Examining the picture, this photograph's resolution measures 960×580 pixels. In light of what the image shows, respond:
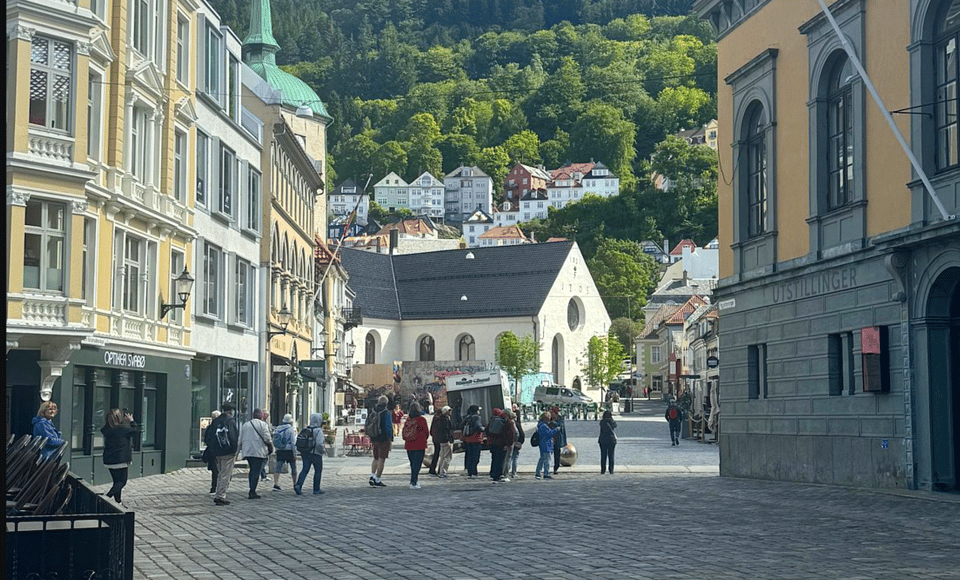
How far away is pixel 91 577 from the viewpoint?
775 centimetres

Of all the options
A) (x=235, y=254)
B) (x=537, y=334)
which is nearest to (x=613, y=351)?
(x=537, y=334)

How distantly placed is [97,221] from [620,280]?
118 m

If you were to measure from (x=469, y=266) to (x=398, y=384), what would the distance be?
55.3 ft

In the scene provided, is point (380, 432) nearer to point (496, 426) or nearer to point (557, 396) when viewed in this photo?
point (496, 426)

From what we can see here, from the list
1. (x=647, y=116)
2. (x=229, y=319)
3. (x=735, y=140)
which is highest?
(x=647, y=116)

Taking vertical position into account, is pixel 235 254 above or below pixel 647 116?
below

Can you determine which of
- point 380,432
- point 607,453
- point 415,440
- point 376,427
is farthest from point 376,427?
point 607,453

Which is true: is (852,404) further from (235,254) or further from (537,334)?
(537,334)

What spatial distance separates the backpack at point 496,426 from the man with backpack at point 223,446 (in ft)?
25.8

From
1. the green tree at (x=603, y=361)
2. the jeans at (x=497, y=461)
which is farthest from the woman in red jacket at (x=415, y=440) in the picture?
the green tree at (x=603, y=361)

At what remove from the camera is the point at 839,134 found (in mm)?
23047

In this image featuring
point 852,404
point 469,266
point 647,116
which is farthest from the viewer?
point 647,116

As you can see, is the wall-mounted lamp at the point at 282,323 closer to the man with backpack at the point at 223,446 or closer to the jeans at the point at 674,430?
the jeans at the point at 674,430

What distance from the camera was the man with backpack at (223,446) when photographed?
20.1 metres
